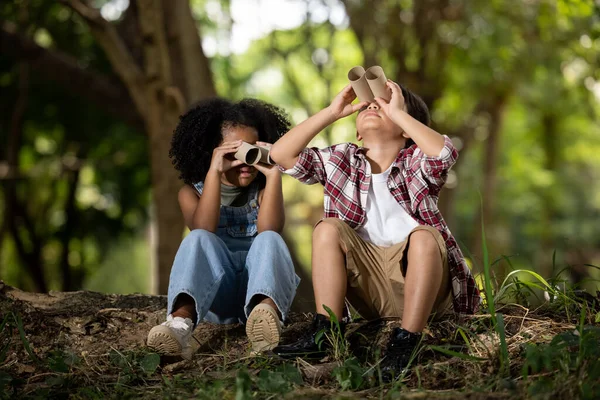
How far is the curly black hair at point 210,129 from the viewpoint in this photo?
11.7 ft

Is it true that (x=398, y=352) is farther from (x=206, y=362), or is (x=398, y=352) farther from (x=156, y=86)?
(x=156, y=86)

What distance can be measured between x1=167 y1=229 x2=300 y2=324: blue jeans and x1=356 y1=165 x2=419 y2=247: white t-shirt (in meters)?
0.37

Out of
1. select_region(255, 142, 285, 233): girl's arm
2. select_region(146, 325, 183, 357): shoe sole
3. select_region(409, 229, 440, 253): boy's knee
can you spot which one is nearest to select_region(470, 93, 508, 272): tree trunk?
select_region(255, 142, 285, 233): girl's arm

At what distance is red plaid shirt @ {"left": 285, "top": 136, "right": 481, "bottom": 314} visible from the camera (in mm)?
3057

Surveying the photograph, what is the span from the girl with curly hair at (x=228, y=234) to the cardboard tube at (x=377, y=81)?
0.58m

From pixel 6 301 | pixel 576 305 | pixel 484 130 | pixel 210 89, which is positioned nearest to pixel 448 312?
pixel 576 305

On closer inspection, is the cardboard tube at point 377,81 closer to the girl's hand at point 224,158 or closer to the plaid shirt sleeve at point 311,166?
the plaid shirt sleeve at point 311,166

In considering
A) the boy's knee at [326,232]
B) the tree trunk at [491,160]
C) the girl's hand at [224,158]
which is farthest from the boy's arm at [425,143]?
the tree trunk at [491,160]

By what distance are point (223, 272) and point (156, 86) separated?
134 inches

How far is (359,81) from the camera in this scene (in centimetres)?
304

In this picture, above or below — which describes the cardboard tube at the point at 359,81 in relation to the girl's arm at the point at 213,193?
above

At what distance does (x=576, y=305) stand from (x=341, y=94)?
1.40m

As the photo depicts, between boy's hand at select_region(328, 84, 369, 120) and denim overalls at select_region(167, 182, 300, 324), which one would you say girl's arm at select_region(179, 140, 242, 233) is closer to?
denim overalls at select_region(167, 182, 300, 324)

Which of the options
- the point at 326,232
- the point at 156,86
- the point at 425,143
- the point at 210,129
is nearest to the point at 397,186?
Answer: the point at 425,143
